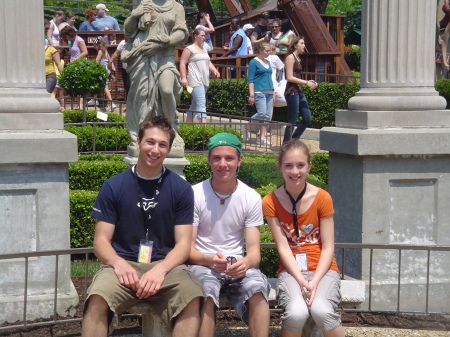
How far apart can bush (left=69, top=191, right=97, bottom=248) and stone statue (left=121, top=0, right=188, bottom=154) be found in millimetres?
1501

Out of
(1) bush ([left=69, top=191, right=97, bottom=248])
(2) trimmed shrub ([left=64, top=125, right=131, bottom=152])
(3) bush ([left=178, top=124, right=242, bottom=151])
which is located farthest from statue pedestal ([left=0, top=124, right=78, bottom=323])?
(3) bush ([left=178, top=124, right=242, bottom=151])

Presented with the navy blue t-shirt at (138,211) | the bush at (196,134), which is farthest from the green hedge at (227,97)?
the navy blue t-shirt at (138,211)

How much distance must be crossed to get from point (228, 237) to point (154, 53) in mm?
4534

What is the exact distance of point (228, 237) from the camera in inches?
203

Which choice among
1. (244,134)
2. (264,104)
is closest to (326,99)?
(264,104)

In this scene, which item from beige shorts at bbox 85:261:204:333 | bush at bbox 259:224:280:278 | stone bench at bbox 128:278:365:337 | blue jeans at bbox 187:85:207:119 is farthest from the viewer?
blue jeans at bbox 187:85:207:119

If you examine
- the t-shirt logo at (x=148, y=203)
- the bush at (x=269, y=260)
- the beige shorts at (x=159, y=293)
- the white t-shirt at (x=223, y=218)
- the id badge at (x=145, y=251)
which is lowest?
the bush at (x=269, y=260)

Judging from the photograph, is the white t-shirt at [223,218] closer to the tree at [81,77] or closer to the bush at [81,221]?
the bush at [81,221]

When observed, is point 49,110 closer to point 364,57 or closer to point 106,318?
point 106,318

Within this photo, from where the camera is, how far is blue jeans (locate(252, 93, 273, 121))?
46.7 ft

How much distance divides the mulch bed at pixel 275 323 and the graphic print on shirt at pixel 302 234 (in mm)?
1052

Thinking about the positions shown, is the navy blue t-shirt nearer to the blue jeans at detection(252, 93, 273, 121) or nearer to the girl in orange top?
the girl in orange top

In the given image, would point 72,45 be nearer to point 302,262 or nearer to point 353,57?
point 302,262

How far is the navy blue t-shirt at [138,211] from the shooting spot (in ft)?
15.9
